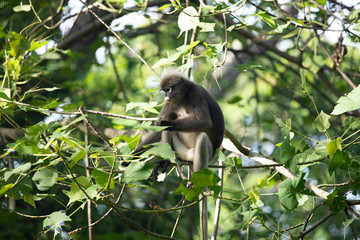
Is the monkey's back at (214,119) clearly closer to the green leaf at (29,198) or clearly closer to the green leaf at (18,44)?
the green leaf at (18,44)

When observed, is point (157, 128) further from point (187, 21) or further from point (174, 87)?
point (174, 87)

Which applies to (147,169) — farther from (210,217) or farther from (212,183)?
(210,217)

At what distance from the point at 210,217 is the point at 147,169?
5.72m

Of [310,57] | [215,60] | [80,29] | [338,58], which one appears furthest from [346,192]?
[80,29]

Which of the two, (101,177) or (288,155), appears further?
(288,155)

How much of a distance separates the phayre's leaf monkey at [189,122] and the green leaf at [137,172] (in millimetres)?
1735

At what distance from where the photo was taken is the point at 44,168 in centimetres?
244

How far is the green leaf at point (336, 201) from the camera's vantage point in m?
2.61

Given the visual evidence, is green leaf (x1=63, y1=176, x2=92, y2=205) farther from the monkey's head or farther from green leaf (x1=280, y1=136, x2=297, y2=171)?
the monkey's head

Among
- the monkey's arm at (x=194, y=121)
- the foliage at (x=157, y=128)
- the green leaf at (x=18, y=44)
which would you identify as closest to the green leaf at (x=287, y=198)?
the foliage at (x=157, y=128)

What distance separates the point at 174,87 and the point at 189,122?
0.52m

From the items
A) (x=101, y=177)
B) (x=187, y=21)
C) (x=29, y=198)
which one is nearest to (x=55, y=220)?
(x=29, y=198)

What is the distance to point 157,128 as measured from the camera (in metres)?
2.24

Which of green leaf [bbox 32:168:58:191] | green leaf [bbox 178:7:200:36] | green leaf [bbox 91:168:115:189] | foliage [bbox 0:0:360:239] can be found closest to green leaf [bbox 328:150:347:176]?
foliage [bbox 0:0:360:239]
